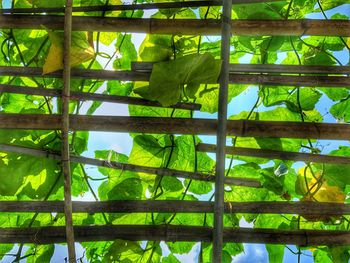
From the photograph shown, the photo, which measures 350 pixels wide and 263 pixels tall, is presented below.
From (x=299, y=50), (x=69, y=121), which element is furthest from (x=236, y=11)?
(x=69, y=121)

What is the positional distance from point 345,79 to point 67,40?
59 cm

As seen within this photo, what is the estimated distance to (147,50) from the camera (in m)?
1.09

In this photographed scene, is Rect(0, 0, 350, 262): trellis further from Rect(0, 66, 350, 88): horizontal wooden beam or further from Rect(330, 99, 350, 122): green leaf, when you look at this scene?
Rect(330, 99, 350, 122): green leaf

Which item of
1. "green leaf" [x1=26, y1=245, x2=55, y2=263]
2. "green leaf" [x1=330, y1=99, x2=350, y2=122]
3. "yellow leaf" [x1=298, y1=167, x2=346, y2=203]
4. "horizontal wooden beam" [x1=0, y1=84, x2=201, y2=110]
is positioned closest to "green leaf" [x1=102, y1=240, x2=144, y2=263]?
"green leaf" [x1=26, y1=245, x2=55, y2=263]

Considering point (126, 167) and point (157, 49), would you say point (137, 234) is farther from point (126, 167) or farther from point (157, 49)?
point (157, 49)

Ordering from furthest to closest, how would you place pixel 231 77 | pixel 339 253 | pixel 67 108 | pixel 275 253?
pixel 275 253
pixel 339 253
pixel 231 77
pixel 67 108

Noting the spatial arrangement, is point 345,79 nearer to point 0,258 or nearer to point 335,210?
point 335,210

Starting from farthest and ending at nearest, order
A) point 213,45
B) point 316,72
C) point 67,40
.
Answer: point 213,45 < point 316,72 < point 67,40

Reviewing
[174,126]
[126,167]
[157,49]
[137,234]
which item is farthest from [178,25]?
[137,234]

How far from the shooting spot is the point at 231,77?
1046 millimetres

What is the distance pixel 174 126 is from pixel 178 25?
0.21 m

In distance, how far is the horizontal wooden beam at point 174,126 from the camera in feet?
3.29

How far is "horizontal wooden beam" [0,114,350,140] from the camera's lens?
3.29 ft

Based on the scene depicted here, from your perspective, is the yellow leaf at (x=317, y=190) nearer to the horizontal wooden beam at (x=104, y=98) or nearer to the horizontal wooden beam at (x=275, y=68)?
the horizontal wooden beam at (x=275, y=68)
